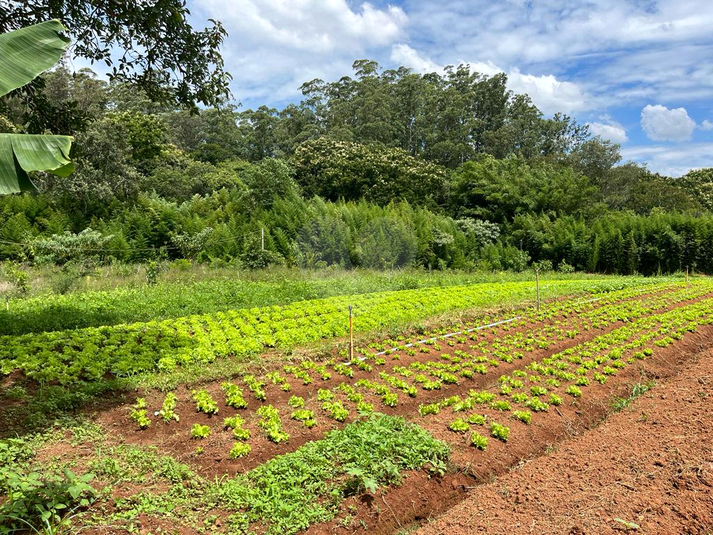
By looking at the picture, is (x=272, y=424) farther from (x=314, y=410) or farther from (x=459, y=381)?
(x=459, y=381)

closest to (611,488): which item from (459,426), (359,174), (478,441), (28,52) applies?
(478,441)

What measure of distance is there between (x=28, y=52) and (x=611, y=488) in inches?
254

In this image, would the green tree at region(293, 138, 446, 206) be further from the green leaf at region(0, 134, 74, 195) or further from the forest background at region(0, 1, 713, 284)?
the green leaf at region(0, 134, 74, 195)

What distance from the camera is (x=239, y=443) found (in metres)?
4.75

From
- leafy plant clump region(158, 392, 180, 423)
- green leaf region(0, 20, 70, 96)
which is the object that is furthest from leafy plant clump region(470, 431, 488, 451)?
Answer: green leaf region(0, 20, 70, 96)

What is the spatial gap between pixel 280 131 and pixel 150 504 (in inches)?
1897

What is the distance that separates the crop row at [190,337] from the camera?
6.94 meters

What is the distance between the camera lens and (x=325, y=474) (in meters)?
4.05

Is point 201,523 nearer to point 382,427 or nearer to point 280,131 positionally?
point 382,427

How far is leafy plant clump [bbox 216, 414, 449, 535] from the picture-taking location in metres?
3.57

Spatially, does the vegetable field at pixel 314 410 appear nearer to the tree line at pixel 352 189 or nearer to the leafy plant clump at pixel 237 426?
the leafy plant clump at pixel 237 426

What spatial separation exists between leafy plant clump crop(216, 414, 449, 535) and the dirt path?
2.09 feet

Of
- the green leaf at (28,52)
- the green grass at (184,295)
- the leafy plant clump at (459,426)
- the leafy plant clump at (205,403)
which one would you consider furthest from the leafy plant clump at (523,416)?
the green grass at (184,295)

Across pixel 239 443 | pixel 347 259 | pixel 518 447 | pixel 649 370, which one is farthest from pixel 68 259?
pixel 649 370
